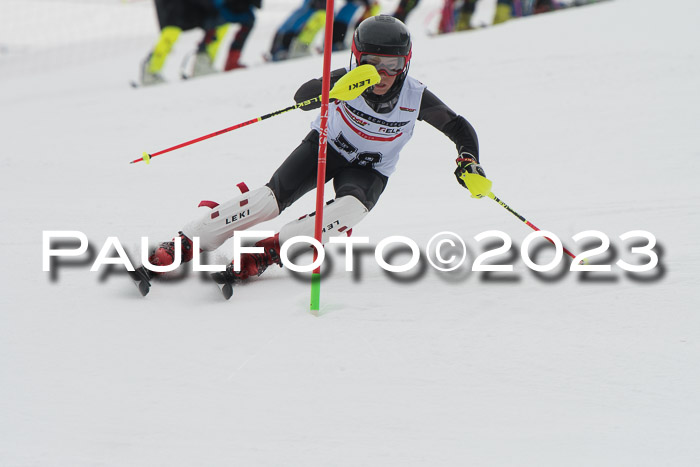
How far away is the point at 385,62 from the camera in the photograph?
3246 mm

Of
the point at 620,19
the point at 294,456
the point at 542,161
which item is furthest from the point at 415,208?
the point at 620,19

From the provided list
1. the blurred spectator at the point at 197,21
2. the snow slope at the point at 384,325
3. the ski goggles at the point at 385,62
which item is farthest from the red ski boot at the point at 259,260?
the blurred spectator at the point at 197,21

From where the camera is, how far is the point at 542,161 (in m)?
5.73

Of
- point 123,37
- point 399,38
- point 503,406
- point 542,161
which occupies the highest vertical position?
point 399,38

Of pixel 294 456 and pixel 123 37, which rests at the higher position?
pixel 294 456

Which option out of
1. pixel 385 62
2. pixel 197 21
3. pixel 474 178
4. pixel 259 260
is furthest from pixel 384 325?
pixel 197 21

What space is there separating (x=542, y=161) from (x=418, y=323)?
3.17 m

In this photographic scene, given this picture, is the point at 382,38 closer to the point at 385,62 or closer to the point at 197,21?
the point at 385,62

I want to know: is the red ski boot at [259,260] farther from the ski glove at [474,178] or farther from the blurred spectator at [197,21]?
the blurred spectator at [197,21]

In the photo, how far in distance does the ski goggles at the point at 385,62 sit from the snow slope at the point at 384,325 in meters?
0.95

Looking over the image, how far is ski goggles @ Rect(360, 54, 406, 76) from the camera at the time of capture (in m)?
3.24

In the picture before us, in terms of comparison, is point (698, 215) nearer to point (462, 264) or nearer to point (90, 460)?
point (462, 264)

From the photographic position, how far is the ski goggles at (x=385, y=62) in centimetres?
324

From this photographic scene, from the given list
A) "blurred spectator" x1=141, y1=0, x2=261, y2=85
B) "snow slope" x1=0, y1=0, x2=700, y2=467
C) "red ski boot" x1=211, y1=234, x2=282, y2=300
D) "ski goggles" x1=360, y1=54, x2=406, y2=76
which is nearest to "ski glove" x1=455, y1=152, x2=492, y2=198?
"snow slope" x1=0, y1=0, x2=700, y2=467
